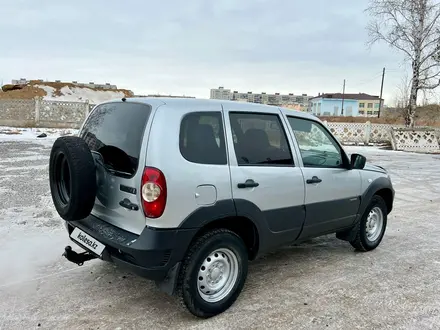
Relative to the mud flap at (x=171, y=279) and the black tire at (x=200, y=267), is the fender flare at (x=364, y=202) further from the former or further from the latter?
the mud flap at (x=171, y=279)

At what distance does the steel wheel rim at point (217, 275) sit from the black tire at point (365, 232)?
2.00 m

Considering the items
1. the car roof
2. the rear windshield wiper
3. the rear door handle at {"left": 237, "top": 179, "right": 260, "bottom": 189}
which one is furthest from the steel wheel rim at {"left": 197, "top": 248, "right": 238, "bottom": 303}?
the car roof

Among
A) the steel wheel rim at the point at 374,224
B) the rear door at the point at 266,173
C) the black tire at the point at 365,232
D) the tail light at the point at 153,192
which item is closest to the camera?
the tail light at the point at 153,192

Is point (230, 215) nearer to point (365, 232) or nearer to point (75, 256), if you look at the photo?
point (75, 256)

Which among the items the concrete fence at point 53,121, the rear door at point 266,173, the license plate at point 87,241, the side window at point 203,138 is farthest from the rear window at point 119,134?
the concrete fence at point 53,121

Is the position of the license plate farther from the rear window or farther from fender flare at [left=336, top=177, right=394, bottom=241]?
fender flare at [left=336, top=177, right=394, bottom=241]

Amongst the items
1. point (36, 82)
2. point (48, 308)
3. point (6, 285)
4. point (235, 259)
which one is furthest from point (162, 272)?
point (36, 82)

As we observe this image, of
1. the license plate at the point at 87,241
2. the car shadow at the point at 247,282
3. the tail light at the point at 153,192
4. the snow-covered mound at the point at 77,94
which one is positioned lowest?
the car shadow at the point at 247,282

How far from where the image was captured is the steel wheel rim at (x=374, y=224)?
4.66 m

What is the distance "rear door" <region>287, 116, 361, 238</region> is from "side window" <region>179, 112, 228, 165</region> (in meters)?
0.97

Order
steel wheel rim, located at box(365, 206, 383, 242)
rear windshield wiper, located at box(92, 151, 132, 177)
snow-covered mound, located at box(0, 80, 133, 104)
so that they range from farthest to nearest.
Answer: snow-covered mound, located at box(0, 80, 133, 104) → steel wheel rim, located at box(365, 206, 383, 242) → rear windshield wiper, located at box(92, 151, 132, 177)

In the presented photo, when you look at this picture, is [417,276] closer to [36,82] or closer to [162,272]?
[162,272]

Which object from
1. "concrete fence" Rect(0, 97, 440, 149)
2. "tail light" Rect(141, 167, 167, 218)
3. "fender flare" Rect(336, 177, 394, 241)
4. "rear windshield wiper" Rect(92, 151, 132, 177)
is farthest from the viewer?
"concrete fence" Rect(0, 97, 440, 149)

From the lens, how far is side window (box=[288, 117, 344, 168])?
3.72 metres
